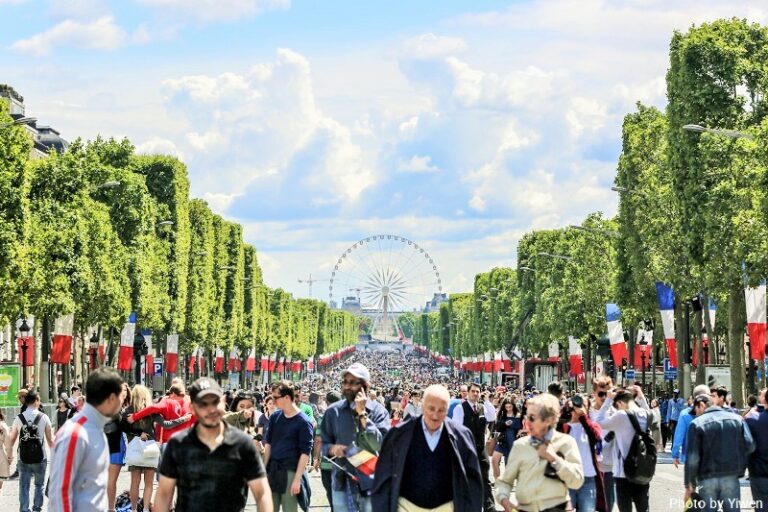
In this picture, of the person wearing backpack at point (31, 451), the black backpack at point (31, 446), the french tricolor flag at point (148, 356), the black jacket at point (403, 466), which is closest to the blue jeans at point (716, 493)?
the black jacket at point (403, 466)

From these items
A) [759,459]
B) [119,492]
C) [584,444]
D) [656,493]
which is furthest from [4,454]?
[656,493]

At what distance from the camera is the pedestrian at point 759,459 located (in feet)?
60.0

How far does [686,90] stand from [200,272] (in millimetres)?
46627

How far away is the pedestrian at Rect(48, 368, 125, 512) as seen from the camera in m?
10.6

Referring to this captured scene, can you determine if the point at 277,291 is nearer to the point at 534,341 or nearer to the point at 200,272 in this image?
the point at 534,341

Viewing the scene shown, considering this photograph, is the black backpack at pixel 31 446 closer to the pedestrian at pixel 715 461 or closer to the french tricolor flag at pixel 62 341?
the pedestrian at pixel 715 461

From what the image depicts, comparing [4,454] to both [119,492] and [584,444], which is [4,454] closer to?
[119,492]

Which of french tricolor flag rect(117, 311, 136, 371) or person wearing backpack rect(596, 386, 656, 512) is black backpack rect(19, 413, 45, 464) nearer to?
person wearing backpack rect(596, 386, 656, 512)

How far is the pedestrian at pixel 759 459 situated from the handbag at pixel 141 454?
7425 mm

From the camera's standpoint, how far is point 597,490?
661 inches

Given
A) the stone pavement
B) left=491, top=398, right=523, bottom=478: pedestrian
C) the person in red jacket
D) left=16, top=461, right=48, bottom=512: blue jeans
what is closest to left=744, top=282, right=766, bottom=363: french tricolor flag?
the stone pavement

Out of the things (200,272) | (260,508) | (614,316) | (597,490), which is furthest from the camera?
(200,272)

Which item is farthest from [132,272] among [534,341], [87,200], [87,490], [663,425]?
[87,490]

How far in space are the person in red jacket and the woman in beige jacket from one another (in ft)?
27.1
